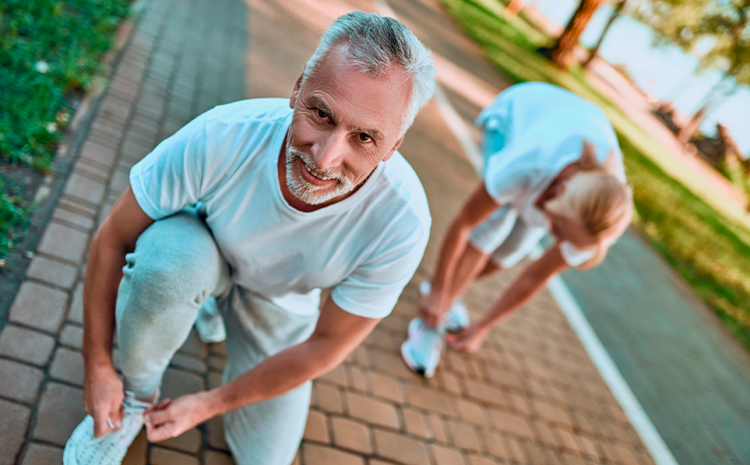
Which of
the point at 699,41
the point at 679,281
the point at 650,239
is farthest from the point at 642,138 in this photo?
the point at 679,281

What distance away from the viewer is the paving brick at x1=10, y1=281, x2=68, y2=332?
6.94 feet

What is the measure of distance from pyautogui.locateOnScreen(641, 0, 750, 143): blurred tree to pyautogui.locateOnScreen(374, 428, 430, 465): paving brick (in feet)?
49.6

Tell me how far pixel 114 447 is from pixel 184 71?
371 centimetres

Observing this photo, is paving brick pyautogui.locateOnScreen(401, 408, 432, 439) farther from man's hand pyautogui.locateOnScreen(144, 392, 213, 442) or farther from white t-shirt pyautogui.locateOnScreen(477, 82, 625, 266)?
man's hand pyautogui.locateOnScreen(144, 392, 213, 442)

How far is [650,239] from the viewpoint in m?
8.28

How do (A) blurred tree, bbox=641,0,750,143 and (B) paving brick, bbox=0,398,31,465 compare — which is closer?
(B) paving brick, bbox=0,398,31,465

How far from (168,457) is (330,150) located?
1.43m

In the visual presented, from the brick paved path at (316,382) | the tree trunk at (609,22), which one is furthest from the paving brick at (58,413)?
the tree trunk at (609,22)

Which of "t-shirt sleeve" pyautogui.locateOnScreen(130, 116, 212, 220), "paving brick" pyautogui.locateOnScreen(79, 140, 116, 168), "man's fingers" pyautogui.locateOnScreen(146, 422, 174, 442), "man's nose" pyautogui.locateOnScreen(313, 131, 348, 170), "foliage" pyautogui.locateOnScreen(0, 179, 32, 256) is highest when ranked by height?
"man's nose" pyautogui.locateOnScreen(313, 131, 348, 170)

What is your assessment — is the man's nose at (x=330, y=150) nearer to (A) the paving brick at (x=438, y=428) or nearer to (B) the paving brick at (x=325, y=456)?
(B) the paving brick at (x=325, y=456)

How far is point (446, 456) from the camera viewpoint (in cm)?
274

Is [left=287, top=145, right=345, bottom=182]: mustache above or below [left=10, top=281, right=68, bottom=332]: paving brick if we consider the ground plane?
above

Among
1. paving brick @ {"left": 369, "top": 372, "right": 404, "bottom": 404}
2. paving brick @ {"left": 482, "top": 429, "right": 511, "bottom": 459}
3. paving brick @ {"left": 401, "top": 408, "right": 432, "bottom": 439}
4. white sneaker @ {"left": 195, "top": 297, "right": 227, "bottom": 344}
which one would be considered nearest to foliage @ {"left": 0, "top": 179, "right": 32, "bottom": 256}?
white sneaker @ {"left": 195, "top": 297, "right": 227, "bottom": 344}

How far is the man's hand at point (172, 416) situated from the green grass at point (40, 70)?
46.9 inches
